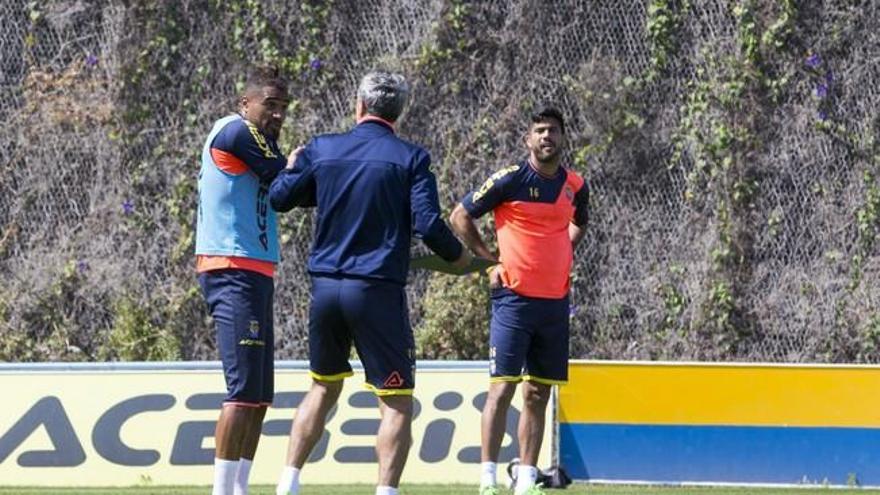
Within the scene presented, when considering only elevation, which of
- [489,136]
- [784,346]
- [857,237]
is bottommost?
[784,346]

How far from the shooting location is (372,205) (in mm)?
6898

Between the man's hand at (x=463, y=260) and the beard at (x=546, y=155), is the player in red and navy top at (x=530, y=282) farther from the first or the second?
the man's hand at (x=463, y=260)

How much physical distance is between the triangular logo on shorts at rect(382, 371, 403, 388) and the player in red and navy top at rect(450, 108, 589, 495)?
2.14 m

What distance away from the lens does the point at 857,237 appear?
12.9 m

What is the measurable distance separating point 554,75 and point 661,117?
0.93 metres

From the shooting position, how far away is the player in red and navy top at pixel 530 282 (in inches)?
358

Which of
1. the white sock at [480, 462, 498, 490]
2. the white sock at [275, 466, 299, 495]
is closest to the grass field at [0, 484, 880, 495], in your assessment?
the white sock at [480, 462, 498, 490]

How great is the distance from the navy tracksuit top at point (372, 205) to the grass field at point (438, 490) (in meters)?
3.01

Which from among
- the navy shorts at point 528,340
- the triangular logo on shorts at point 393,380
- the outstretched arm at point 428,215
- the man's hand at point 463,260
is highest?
the outstretched arm at point 428,215

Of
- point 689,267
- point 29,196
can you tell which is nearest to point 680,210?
point 689,267

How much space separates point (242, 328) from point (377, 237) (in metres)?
0.84

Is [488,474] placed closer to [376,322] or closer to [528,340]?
[528,340]

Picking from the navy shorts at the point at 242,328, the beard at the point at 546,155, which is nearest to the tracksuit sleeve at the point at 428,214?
the navy shorts at the point at 242,328

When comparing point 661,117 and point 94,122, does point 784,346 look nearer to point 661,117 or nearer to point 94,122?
point 661,117
